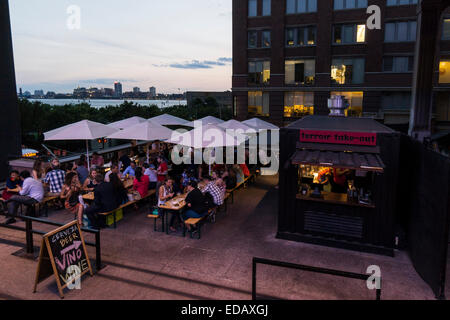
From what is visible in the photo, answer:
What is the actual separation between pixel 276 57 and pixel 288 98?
4.17 m

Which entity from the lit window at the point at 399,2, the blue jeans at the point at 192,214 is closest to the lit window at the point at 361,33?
the lit window at the point at 399,2

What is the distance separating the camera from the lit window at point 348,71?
3105cm

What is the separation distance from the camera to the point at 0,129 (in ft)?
46.4

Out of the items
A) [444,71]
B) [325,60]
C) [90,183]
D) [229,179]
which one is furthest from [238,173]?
[444,71]

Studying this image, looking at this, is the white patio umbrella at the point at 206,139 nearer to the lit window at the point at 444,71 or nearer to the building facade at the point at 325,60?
the building facade at the point at 325,60

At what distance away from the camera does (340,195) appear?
9500 mm

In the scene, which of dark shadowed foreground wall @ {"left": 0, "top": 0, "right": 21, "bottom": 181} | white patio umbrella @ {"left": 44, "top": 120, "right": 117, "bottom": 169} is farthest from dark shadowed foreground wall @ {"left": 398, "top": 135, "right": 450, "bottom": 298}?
dark shadowed foreground wall @ {"left": 0, "top": 0, "right": 21, "bottom": 181}

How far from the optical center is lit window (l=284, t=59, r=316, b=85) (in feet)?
106

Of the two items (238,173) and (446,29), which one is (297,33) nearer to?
(446,29)

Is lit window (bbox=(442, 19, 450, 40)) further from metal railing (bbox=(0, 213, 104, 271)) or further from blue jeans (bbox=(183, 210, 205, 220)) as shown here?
metal railing (bbox=(0, 213, 104, 271))

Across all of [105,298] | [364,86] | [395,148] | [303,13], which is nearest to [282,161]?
[395,148]

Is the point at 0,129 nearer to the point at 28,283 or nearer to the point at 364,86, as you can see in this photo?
the point at 28,283

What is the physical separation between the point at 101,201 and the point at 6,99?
8.13 metres

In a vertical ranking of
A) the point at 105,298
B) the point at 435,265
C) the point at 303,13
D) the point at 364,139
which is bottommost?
the point at 105,298
